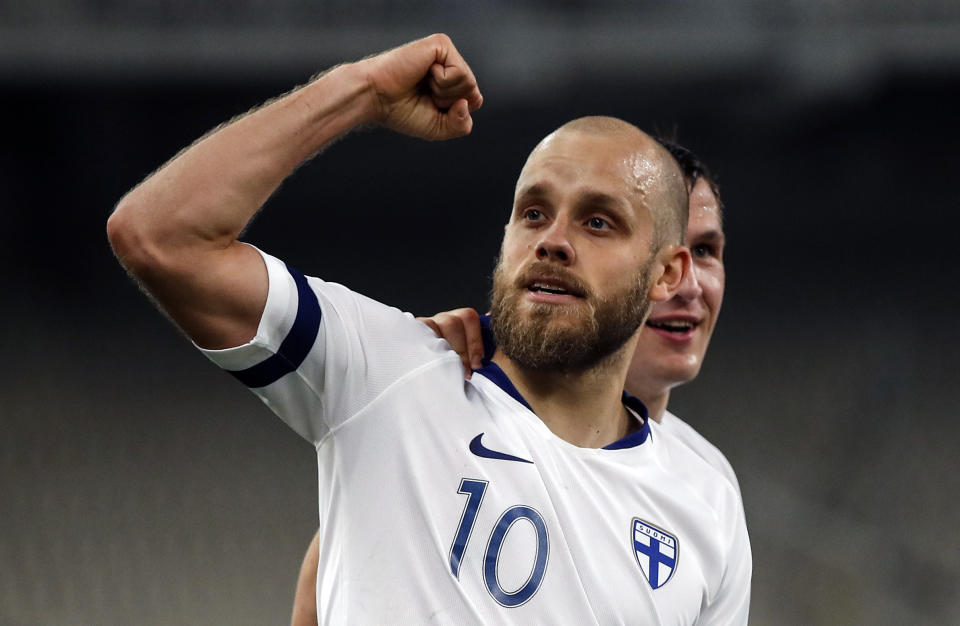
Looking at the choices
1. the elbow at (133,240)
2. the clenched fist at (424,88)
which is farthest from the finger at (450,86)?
the elbow at (133,240)

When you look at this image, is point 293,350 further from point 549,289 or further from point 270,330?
point 549,289

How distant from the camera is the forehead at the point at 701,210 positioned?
123 inches

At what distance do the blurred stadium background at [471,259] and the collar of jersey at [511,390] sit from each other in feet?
16.0

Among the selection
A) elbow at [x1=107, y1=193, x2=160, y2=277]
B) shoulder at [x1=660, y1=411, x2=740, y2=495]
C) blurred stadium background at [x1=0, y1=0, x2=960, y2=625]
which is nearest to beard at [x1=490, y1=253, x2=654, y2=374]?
elbow at [x1=107, y1=193, x2=160, y2=277]

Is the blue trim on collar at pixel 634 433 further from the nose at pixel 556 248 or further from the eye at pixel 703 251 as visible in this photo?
the eye at pixel 703 251

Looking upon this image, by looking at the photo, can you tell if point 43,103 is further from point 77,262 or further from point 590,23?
point 590,23

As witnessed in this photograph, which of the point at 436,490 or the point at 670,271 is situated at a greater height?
the point at 670,271

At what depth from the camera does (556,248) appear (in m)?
2.07

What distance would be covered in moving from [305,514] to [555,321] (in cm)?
550

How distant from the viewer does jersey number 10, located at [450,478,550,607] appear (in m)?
1.86

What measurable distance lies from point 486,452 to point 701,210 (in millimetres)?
1442

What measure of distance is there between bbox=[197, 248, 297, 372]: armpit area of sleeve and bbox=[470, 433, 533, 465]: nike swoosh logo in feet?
1.47

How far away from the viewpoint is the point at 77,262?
758 cm

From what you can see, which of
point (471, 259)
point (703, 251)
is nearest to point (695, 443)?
point (703, 251)
